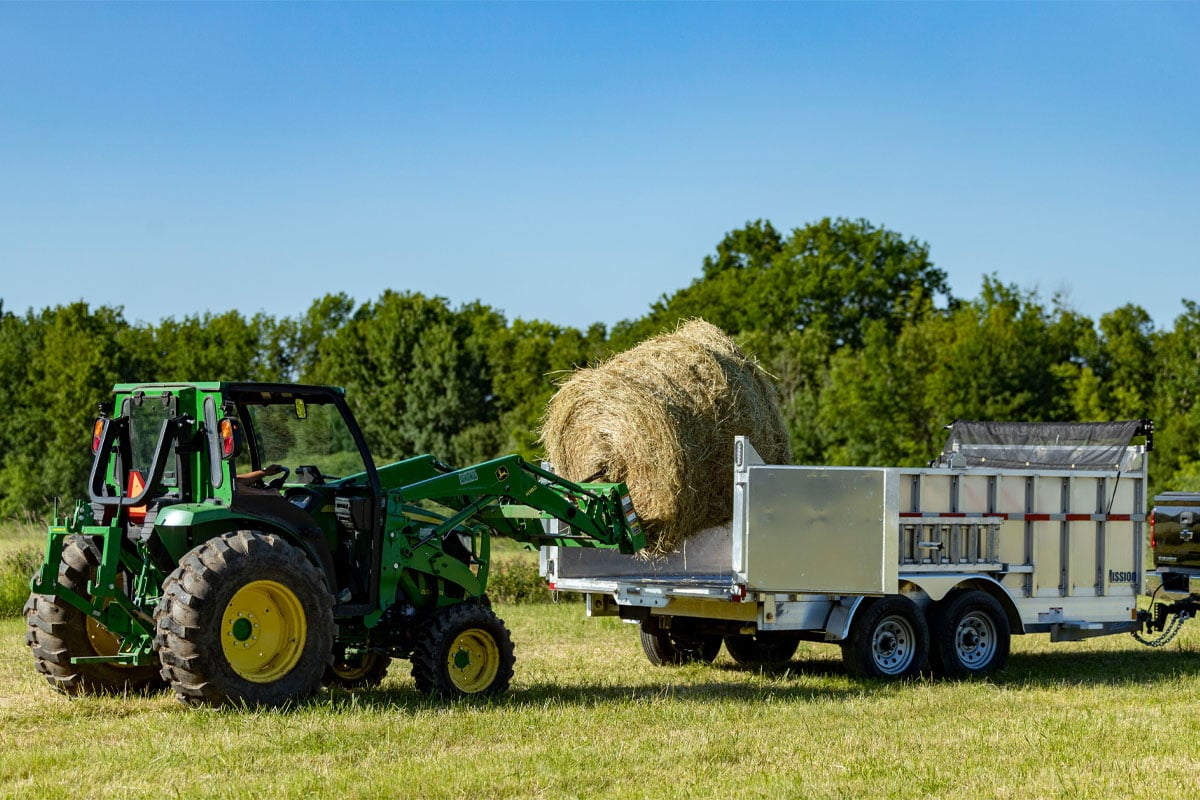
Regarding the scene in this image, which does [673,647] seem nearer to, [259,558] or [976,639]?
[976,639]

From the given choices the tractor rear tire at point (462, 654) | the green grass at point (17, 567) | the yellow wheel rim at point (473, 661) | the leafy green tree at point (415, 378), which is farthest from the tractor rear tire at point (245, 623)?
the leafy green tree at point (415, 378)

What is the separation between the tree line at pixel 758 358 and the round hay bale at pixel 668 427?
27092mm

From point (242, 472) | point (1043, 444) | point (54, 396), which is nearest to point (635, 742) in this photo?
point (242, 472)

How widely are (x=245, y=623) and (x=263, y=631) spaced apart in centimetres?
15

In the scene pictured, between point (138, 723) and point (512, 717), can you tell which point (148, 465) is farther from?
point (512, 717)

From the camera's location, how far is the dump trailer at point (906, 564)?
35.7ft

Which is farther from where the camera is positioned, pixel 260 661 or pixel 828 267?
pixel 828 267

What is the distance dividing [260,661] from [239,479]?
1233 mm

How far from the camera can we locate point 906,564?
11.4 meters

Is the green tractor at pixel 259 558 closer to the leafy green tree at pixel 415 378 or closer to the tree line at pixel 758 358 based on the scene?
the tree line at pixel 758 358

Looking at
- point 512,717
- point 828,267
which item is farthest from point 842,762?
point 828,267

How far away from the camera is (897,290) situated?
5578cm

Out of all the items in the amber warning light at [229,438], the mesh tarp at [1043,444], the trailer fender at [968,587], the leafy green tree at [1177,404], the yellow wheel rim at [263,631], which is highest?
the leafy green tree at [1177,404]

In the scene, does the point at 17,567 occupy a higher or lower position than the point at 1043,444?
lower
